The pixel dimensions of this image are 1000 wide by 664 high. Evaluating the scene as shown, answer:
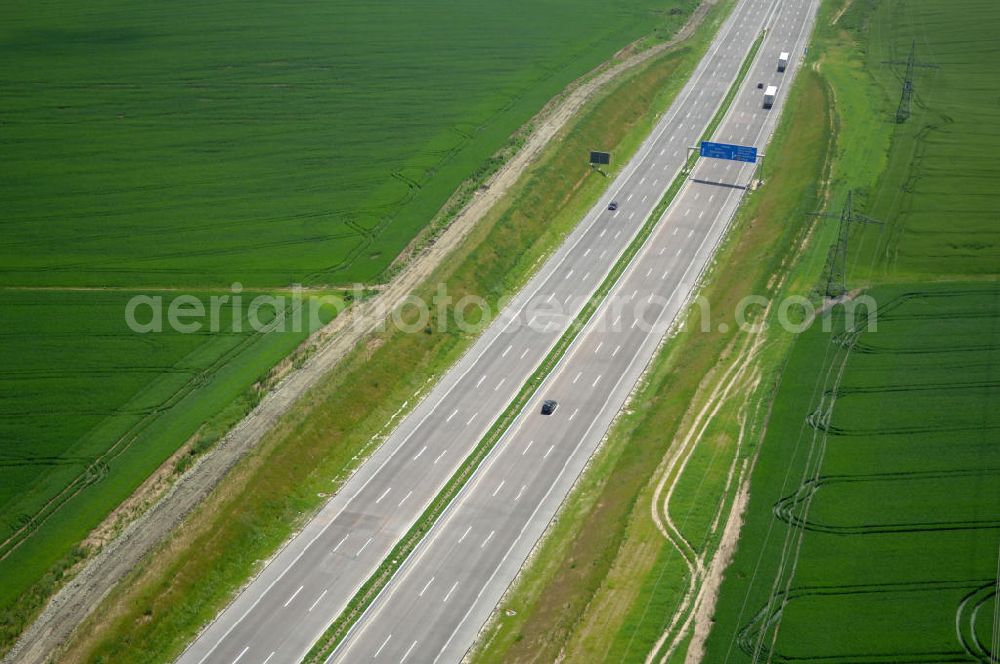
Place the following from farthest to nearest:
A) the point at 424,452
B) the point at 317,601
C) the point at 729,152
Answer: the point at 729,152 < the point at 424,452 < the point at 317,601

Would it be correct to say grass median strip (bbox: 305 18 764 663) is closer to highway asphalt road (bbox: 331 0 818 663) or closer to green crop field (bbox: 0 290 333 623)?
highway asphalt road (bbox: 331 0 818 663)

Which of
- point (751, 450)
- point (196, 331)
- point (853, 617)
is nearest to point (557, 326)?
point (751, 450)

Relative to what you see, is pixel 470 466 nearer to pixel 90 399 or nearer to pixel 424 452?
pixel 424 452

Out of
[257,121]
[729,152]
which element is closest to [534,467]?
[729,152]

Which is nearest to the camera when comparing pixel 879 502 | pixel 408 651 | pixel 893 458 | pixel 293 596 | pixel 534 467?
pixel 408 651

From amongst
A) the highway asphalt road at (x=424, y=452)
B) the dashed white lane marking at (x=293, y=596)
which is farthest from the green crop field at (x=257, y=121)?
the dashed white lane marking at (x=293, y=596)

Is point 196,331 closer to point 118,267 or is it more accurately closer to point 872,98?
point 118,267
